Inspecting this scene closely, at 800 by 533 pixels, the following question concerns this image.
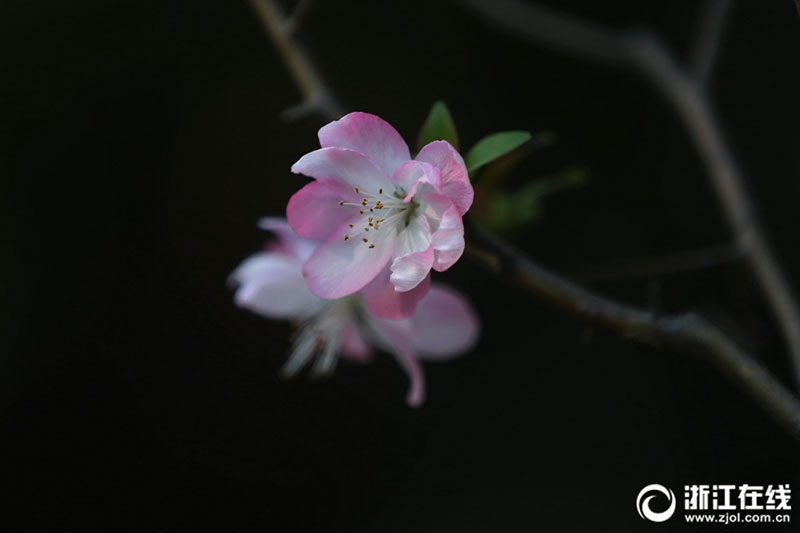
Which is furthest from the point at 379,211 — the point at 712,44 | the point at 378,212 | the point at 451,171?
the point at 712,44

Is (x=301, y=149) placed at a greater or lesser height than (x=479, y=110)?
lesser

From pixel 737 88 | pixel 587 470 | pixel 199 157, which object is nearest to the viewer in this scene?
pixel 587 470

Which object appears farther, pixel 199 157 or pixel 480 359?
pixel 199 157

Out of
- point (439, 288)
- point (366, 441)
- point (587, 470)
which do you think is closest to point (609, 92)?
point (587, 470)

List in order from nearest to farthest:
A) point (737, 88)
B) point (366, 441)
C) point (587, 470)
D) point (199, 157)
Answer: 1. point (587, 470)
2. point (366, 441)
3. point (737, 88)
4. point (199, 157)

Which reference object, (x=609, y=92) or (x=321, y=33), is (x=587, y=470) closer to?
(x=609, y=92)

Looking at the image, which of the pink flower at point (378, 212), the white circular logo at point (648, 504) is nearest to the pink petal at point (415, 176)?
the pink flower at point (378, 212)

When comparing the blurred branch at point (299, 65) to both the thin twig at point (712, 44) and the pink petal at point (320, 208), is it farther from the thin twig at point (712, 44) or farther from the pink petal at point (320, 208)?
the thin twig at point (712, 44)

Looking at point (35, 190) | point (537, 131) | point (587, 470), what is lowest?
point (587, 470)
